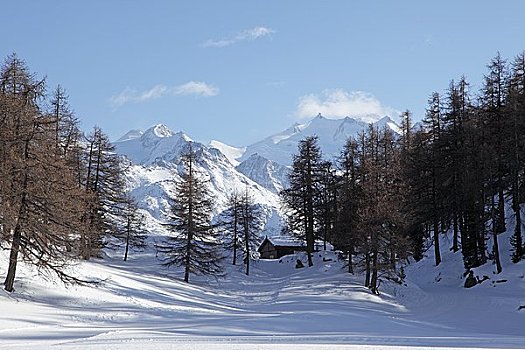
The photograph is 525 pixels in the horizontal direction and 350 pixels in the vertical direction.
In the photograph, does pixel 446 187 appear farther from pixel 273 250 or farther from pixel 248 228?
A: pixel 273 250

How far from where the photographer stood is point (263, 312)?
89.0ft

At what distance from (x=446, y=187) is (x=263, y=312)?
1820 cm

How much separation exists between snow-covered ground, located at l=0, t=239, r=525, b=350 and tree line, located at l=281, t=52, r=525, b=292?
8.36 ft

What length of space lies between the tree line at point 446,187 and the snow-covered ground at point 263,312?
2.55 meters

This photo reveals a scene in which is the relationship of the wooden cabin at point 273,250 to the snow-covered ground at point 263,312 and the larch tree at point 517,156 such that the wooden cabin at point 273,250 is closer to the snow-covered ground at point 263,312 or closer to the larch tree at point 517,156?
the snow-covered ground at point 263,312

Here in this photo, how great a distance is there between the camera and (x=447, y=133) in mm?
40312

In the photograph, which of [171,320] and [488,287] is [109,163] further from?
[488,287]

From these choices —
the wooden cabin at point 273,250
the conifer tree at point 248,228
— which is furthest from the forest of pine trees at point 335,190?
the wooden cabin at point 273,250

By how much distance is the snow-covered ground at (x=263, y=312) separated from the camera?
14531mm

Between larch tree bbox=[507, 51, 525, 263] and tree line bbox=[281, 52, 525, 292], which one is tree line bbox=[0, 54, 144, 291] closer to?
tree line bbox=[281, 52, 525, 292]

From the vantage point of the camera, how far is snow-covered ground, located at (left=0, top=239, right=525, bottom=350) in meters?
14.5

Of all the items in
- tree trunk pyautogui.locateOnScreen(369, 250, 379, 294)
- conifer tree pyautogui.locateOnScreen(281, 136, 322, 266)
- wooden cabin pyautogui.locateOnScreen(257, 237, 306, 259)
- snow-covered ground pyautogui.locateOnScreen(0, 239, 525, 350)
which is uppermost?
conifer tree pyautogui.locateOnScreen(281, 136, 322, 266)

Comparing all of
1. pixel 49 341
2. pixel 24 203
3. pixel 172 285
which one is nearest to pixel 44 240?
pixel 24 203

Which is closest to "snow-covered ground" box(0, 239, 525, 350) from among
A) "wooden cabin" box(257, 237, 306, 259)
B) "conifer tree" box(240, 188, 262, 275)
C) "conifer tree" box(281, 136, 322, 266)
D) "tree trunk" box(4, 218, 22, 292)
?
"tree trunk" box(4, 218, 22, 292)
